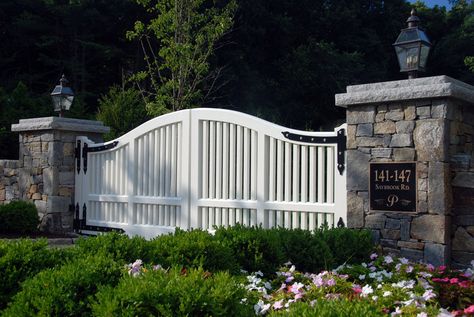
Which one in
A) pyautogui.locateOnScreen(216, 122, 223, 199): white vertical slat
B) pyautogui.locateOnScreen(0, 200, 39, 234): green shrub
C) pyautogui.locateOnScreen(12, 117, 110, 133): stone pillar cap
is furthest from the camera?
pyautogui.locateOnScreen(12, 117, 110, 133): stone pillar cap

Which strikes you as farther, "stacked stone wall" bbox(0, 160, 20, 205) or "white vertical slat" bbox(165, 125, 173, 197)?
Answer: "stacked stone wall" bbox(0, 160, 20, 205)

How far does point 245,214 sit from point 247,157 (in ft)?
2.13

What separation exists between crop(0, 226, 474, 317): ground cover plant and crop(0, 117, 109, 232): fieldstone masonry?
4.32 meters

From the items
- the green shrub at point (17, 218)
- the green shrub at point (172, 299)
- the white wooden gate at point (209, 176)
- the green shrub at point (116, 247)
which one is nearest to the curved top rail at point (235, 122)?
the white wooden gate at point (209, 176)

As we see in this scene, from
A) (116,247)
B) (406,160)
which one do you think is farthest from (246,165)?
(116,247)

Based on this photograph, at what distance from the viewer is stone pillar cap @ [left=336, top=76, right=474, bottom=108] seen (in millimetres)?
4664

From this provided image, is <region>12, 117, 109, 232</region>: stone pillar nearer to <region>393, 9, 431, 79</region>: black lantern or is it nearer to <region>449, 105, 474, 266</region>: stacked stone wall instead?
<region>393, 9, 431, 79</region>: black lantern

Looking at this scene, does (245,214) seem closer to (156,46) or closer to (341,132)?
(341,132)

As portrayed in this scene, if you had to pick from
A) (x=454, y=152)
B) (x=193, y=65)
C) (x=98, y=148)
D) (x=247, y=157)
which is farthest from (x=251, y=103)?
(x=454, y=152)

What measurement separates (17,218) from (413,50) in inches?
221

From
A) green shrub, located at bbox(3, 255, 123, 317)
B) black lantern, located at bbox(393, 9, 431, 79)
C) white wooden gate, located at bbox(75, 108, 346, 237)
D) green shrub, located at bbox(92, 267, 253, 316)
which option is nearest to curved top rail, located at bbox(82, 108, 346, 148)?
white wooden gate, located at bbox(75, 108, 346, 237)

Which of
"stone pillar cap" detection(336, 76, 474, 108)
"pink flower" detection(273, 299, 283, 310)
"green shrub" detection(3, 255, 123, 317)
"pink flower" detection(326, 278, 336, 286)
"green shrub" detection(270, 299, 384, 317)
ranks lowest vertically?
"pink flower" detection(273, 299, 283, 310)

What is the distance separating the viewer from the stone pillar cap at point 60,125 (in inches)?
305

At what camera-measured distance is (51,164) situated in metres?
7.79
